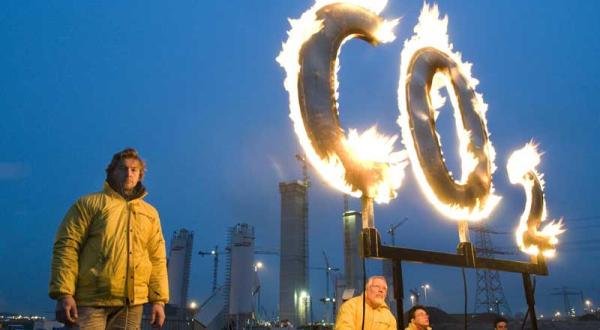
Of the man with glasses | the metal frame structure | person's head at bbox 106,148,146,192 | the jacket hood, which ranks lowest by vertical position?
the man with glasses

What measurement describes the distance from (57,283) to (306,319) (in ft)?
216

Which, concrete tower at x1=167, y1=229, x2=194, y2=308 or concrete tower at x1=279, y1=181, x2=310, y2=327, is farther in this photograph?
concrete tower at x1=279, y1=181, x2=310, y2=327

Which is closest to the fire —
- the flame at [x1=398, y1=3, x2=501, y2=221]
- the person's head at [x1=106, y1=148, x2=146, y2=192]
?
the flame at [x1=398, y1=3, x2=501, y2=221]

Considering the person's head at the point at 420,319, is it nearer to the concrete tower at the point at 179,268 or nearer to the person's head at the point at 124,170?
the person's head at the point at 124,170

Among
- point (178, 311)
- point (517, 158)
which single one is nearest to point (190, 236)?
point (178, 311)

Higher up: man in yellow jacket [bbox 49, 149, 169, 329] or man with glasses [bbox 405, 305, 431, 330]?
man in yellow jacket [bbox 49, 149, 169, 329]

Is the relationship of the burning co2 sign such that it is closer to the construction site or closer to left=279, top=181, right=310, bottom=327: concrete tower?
the construction site

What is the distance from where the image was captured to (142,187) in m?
4.50

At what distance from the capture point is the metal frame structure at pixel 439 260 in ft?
13.9

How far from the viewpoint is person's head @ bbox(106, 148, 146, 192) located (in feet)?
14.2

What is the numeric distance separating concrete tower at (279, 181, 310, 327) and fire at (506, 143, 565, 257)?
199 ft

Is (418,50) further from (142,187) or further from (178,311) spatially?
(178,311)

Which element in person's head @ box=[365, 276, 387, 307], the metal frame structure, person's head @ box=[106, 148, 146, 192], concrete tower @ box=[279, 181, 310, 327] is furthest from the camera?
concrete tower @ box=[279, 181, 310, 327]

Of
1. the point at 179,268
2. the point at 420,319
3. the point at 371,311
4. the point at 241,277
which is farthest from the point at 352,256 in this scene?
the point at 371,311
